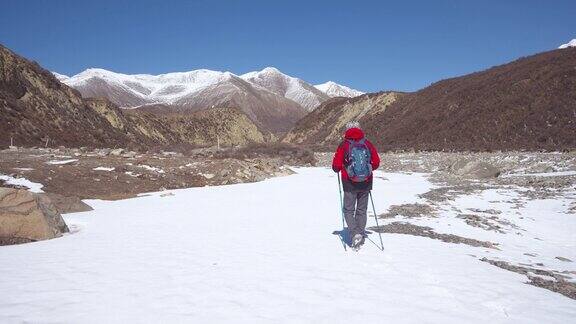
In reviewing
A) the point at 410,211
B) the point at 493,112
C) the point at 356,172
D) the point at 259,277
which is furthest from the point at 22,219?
the point at 493,112

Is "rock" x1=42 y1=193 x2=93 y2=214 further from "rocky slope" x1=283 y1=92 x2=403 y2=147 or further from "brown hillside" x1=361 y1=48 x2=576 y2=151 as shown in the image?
"rocky slope" x1=283 y1=92 x2=403 y2=147

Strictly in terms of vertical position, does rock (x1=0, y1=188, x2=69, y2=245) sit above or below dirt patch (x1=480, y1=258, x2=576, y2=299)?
above

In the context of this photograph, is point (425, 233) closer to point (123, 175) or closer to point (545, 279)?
point (545, 279)

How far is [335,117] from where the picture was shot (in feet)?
370

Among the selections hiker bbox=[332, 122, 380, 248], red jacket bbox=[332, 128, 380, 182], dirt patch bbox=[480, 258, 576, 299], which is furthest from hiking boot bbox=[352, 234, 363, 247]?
dirt patch bbox=[480, 258, 576, 299]

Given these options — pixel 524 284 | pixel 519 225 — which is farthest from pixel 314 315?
pixel 519 225

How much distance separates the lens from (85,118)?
80062 mm

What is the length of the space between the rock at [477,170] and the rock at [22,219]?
2204 centimetres

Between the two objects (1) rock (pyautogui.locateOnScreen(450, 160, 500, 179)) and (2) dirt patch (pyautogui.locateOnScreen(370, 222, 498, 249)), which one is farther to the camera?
(1) rock (pyautogui.locateOnScreen(450, 160, 500, 179))

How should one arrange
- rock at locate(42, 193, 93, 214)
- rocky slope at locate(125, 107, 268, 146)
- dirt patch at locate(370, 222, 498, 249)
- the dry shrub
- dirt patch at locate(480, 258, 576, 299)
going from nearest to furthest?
dirt patch at locate(480, 258, 576, 299)
dirt patch at locate(370, 222, 498, 249)
rock at locate(42, 193, 93, 214)
the dry shrub
rocky slope at locate(125, 107, 268, 146)

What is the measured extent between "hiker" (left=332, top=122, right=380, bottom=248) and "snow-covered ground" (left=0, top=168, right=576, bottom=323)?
505mm

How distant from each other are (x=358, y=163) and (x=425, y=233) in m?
2.95

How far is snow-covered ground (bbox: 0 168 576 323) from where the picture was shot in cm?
463

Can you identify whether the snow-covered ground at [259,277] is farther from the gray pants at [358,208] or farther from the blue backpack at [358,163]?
the blue backpack at [358,163]
